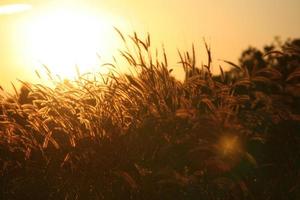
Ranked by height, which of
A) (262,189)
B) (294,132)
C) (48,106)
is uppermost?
(48,106)

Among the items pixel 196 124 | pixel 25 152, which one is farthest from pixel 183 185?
pixel 25 152

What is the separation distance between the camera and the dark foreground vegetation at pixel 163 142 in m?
5.24

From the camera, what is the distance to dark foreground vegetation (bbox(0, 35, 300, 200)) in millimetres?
5238

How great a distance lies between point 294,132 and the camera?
5637mm

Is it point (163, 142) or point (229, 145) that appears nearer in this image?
point (229, 145)

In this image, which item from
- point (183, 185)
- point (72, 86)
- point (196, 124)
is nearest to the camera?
point (183, 185)

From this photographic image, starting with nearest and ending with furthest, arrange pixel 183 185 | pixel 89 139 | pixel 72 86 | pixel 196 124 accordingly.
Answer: pixel 183 185, pixel 196 124, pixel 89 139, pixel 72 86

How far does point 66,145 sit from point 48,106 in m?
0.48

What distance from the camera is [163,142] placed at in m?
5.64

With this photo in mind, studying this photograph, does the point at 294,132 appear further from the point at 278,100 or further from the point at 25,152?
the point at 25,152

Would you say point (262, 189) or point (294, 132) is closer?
point (262, 189)

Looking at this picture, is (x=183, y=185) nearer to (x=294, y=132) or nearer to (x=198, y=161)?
(x=198, y=161)

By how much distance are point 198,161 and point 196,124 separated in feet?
0.96

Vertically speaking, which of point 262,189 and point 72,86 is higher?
point 72,86
